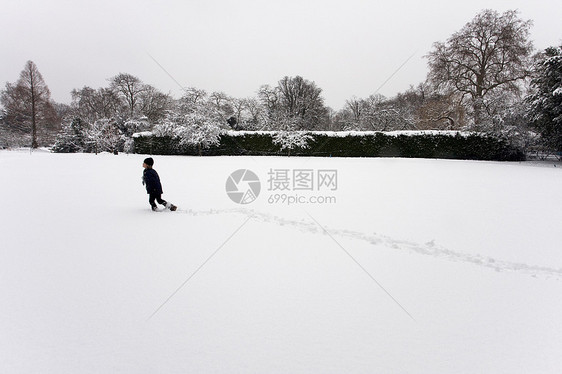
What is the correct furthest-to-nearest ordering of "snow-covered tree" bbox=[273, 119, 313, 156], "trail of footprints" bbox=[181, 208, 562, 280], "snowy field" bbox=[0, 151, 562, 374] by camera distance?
"snow-covered tree" bbox=[273, 119, 313, 156] → "trail of footprints" bbox=[181, 208, 562, 280] → "snowy field" bbox=[0, 151, 562, 374]

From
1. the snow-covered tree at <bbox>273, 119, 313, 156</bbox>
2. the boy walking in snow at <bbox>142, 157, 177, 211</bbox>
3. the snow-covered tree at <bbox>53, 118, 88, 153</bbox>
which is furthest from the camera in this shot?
the snow-covered tree at <bbox>53, 118, 88, 153</bbox>

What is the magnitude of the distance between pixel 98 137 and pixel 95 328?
33.0m

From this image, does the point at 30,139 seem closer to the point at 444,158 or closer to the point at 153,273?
the point at 153,273

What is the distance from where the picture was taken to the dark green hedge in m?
20.6

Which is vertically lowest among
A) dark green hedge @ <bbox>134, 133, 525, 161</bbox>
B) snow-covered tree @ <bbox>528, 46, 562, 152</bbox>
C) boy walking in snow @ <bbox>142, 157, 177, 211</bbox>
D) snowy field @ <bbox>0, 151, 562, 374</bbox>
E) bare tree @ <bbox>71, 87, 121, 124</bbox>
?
snowy field @ <bbox>0, 151, 562, 374</bbox>

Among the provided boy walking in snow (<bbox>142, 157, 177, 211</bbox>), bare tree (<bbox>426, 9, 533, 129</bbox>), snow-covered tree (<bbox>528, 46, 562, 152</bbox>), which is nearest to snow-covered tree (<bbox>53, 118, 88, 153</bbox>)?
boy walking in snow (<bbox>142, 157, 177, 211</bbox>)

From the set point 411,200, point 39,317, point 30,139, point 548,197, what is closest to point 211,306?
point 39,317

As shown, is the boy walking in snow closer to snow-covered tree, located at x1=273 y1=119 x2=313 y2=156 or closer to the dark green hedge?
snow-covered tree, located at x1=273 y1=119 x2=313 y2=156

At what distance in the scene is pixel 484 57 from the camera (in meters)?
24.8

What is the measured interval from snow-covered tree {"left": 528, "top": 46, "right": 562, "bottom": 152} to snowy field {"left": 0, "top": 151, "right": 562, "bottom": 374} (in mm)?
15061

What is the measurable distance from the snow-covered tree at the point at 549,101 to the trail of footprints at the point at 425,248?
1882 cm

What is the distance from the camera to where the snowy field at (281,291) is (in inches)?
85.3

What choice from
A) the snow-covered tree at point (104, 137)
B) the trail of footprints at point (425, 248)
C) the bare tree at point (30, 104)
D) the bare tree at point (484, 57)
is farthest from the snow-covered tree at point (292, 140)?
the bare tree at point (30, 104)

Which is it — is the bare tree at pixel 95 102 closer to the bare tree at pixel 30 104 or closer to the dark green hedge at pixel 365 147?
the bare tree at pixel 30 104
